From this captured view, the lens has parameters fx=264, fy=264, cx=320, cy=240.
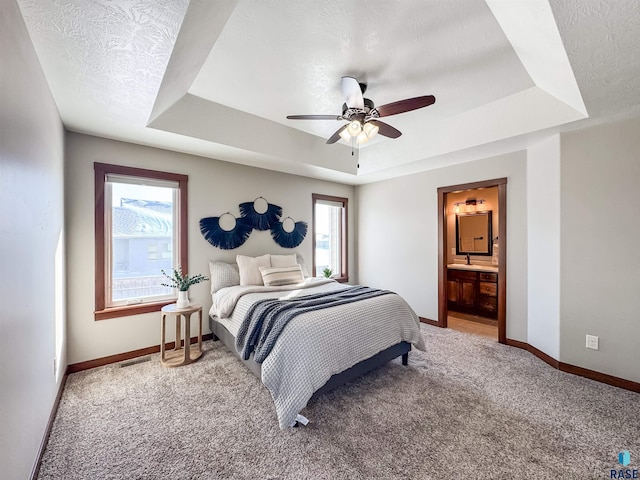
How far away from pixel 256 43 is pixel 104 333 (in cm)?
315

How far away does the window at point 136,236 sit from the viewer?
110 inches

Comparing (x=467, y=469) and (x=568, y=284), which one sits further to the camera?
(x=568, y=284)

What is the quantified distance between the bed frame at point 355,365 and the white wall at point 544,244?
5.13ft

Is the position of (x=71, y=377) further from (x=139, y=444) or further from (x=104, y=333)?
(x=139, y=444)

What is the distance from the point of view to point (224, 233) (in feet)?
12.0

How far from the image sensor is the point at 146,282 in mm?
3111

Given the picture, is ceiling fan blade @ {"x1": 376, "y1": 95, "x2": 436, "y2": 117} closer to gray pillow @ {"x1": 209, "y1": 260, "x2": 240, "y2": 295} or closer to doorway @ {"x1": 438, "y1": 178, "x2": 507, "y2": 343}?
doorway @ {"x1": 438, "y1": 178, "x2": 507, "y2": 343}

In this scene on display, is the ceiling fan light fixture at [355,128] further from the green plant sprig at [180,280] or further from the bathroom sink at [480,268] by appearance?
the bathroom sink at [480,268]

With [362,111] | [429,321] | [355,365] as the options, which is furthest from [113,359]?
[429,321]

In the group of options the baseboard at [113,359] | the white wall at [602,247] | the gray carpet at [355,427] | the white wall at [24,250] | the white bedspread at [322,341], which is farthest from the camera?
the baseboard at [113,359]

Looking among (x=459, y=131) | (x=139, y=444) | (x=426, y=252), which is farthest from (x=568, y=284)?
(x=139, y=444)

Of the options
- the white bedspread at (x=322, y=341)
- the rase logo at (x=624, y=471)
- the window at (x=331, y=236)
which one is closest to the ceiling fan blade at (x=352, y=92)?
the white bedspread at (x=322, y=341)

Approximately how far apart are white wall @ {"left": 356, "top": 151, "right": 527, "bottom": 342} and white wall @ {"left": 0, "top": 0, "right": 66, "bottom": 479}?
424 centimetres

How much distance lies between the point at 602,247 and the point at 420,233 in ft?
6.74
